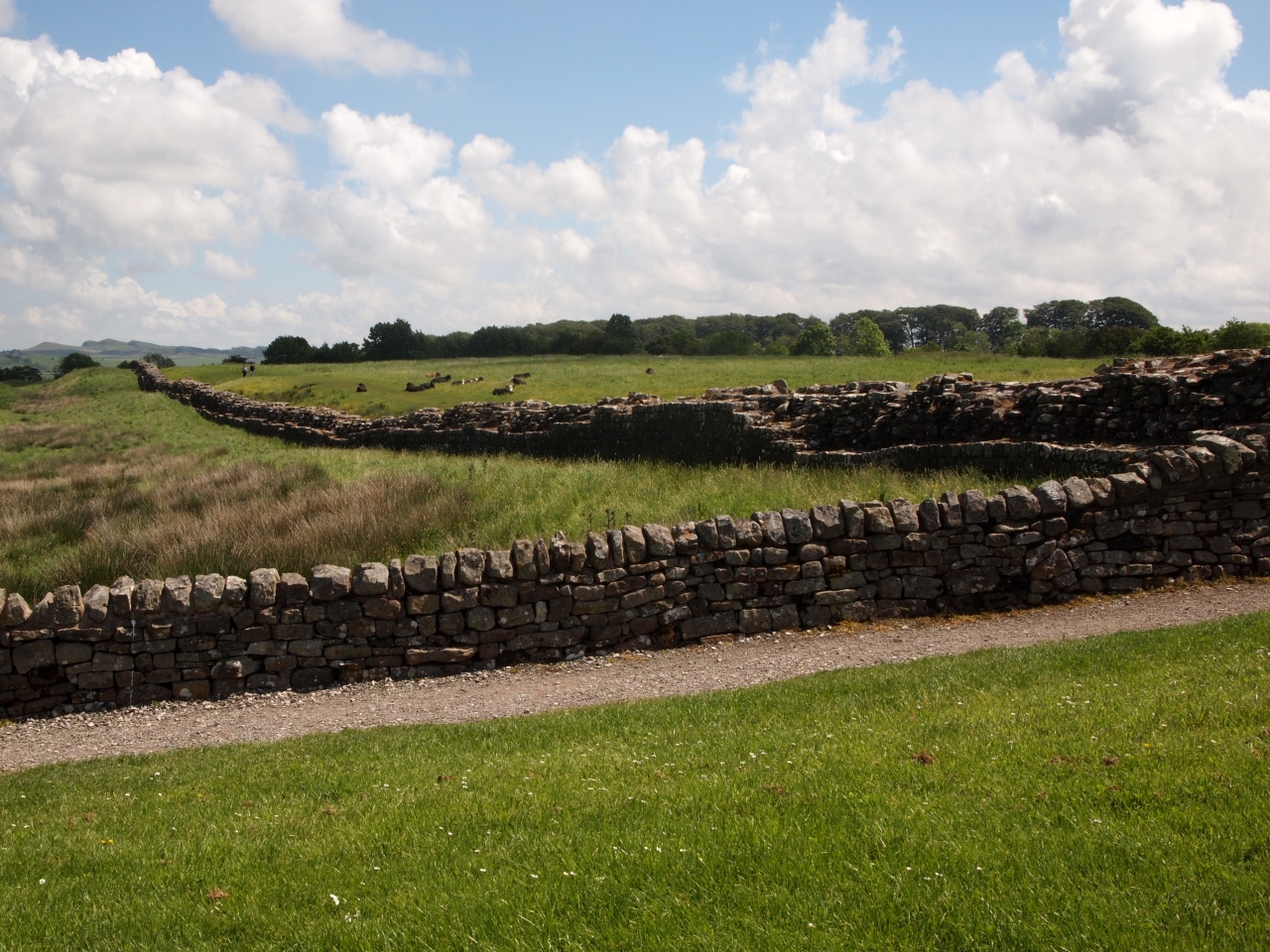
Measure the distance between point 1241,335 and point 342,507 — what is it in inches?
933

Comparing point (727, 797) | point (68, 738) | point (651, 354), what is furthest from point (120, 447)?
point (651, 354)

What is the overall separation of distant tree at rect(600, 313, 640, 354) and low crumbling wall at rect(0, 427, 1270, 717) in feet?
224

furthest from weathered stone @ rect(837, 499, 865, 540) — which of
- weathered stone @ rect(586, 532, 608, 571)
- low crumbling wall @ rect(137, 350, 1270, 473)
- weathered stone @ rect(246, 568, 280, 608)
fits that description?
weathered stone @ rect(246, 568, 280, 608)

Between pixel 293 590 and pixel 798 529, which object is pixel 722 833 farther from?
pixel 293 590

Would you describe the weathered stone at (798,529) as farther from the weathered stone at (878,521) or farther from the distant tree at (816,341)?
the distant tree at (816,341)

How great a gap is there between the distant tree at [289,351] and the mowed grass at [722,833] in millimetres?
91451

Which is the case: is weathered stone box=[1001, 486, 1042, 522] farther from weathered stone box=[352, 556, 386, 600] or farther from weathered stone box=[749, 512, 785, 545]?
weathered stone box=[352, 556, 386, 600]

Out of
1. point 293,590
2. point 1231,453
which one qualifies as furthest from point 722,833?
point 1231,453

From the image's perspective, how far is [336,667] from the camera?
30.7 ft

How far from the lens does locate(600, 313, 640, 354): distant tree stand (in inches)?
3179

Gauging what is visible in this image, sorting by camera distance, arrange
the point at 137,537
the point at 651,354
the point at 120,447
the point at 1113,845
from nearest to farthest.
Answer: the point at 1113,845 → the point at 137,537 → the point at 120,447 → the point at 651,354

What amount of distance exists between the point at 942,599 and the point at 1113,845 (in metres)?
6.32

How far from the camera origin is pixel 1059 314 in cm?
8925

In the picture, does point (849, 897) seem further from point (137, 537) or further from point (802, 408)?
point (802, 408)
